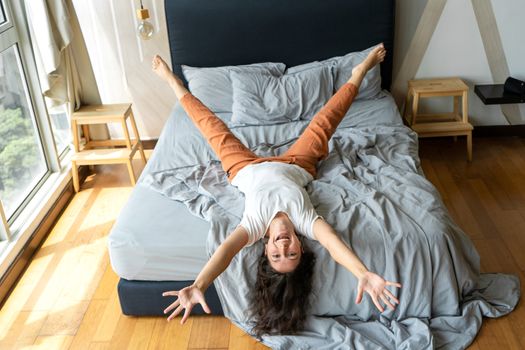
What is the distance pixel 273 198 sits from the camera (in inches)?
109

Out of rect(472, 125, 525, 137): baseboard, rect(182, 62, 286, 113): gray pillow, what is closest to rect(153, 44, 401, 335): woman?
rect(182, 62, 286, 113): gray pillow

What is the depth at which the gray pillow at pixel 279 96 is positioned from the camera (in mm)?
3881

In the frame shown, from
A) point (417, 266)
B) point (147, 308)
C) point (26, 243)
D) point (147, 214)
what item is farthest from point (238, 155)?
point (26, 243)

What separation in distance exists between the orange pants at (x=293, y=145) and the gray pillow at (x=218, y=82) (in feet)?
1.77

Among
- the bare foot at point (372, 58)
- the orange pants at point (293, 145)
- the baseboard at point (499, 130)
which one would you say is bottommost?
the baseboard at point (499, 130)

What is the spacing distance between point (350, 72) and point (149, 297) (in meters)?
2.01

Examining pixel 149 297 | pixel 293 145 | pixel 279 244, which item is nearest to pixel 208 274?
pixel 279 244

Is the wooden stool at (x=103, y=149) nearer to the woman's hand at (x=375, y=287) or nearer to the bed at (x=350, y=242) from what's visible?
the bed at (x=350, y=242)

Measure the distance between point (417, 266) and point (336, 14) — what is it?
2.03 m

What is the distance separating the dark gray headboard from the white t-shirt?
52.9 inches

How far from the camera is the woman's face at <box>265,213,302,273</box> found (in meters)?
2.52

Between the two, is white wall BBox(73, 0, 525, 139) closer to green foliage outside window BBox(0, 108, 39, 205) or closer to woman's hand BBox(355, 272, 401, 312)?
green foliage outside window BBox(0, 108, 39, 205)

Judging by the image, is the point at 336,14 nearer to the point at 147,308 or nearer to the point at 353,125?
the point at 353,125

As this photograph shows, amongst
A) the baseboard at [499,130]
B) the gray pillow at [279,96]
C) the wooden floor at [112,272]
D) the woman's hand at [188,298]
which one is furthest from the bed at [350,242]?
the baseboard at [499,130]
